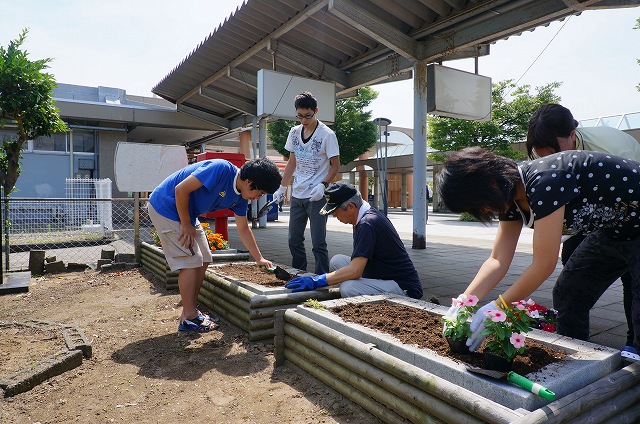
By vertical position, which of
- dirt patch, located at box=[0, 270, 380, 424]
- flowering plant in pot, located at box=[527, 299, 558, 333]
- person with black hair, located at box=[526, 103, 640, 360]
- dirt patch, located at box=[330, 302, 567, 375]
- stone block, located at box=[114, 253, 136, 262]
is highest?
person with black hair, located at box=[526, 103, 640, 360]

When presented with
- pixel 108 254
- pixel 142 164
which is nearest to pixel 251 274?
pixel 142 164

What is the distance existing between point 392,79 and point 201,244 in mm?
6557

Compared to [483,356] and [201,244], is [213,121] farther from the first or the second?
[483,356]

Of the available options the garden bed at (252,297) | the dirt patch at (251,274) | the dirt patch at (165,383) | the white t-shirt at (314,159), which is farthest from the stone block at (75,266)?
the white t-shirt at (314,159)

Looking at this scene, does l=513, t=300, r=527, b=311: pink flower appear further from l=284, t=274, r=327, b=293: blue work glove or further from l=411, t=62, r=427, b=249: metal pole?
l=411, t=62, r=427, b=249: metal pole

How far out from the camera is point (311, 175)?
14.5 ft

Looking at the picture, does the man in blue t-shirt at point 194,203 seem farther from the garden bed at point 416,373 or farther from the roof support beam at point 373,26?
the roof support beam at point 373,26

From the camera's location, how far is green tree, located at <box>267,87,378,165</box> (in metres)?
25.1

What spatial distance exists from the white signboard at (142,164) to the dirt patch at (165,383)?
2735 mm

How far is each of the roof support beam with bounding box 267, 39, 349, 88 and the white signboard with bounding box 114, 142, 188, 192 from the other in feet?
10.5

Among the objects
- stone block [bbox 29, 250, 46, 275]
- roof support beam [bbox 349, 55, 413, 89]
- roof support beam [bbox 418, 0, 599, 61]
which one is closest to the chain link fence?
stone block [bbox 29, 250, 46, 275]

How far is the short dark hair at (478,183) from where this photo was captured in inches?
71.0

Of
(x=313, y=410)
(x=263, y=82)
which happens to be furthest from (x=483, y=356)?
(x=263, y=82)

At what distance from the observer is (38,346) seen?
3.23m
